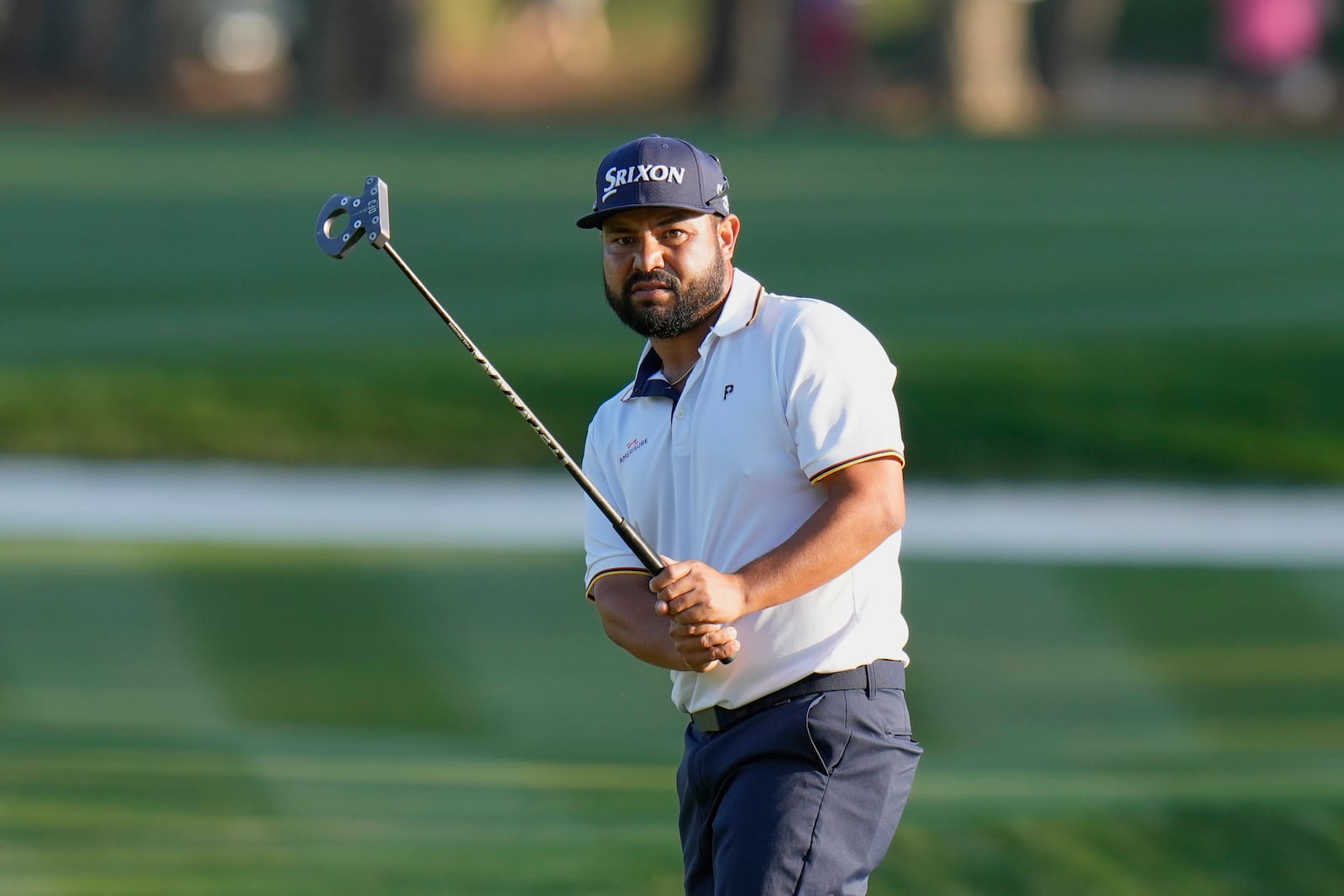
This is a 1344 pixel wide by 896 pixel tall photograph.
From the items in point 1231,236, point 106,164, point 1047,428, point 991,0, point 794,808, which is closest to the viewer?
point 794,808

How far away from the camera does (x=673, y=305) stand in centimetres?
491

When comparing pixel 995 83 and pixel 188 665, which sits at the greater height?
pixel 995 83

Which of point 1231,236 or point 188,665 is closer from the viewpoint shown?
point 188,665

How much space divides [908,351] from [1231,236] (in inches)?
245

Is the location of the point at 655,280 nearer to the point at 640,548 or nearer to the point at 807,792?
the point at 640,548

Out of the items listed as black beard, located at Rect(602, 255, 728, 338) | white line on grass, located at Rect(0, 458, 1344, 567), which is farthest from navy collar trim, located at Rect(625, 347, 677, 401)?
white line on grass, located at Rect(0, 458, 1344, 567)

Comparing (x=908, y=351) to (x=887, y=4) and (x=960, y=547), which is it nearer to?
(x=960, y=547)

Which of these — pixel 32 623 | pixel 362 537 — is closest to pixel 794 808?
pixel 32 623

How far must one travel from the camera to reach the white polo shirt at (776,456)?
4.81 m

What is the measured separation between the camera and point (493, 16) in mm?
57375

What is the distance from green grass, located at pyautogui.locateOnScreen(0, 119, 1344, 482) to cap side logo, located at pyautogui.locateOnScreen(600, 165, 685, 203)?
9.25 metres

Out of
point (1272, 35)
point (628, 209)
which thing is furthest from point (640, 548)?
point (1272, 35)

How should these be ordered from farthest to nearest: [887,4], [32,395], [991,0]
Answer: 1. [887,4]
2. [991,0]
3. [32,395]

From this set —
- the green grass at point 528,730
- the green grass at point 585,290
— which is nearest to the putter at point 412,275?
the green grass at point 528,730
